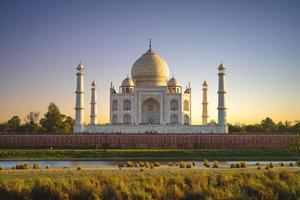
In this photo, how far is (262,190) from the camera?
32.3ft

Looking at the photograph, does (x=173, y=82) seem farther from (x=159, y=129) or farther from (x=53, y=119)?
(x=53, y=119)

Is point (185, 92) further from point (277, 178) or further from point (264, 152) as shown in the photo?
point (277, 178)

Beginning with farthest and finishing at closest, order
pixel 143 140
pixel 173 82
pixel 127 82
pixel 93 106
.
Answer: pixel 127 82, pixel 173 82, pixel 93 106, pixel 143 140

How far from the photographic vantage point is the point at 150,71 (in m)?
43.2

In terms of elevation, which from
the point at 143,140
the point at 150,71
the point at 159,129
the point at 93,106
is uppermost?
the point at 150,71

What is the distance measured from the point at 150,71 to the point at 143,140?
8.79 meters

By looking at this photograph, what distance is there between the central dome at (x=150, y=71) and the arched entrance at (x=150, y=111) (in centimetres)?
145

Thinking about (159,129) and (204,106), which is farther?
(204,106)

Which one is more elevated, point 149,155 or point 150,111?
point 150,111

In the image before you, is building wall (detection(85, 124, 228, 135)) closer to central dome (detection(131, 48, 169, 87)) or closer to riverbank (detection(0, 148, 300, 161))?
central dome (detection(131, 48, 169, 87))

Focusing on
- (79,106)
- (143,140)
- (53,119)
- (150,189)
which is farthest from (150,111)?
(150,189)

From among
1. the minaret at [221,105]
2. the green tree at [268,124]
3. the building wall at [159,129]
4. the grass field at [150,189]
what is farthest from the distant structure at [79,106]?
the grass field at [150,189]

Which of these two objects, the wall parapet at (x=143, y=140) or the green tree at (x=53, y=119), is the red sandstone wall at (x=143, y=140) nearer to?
the wall parapet at (x=143, y=140)

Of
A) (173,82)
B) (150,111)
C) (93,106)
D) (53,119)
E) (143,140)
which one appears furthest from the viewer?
(53,119)
